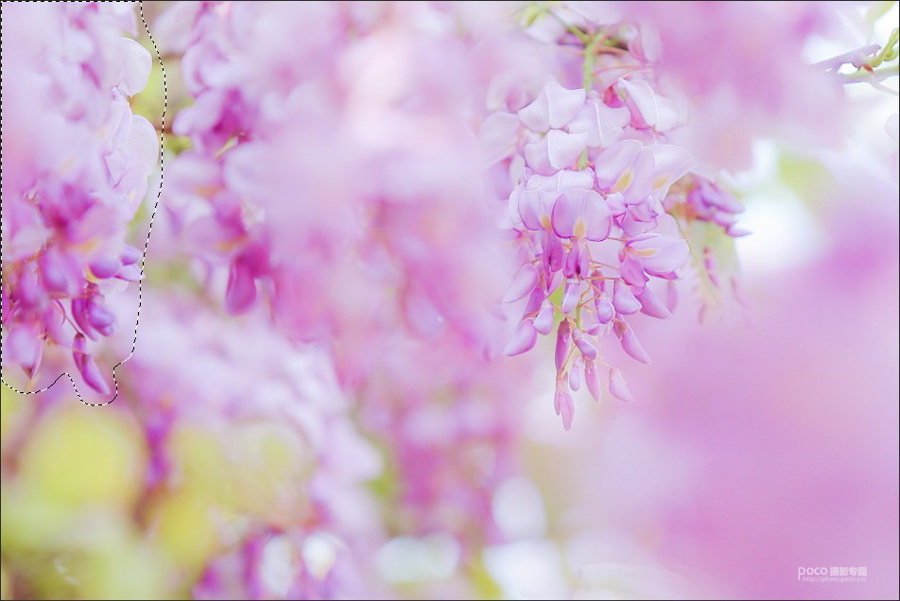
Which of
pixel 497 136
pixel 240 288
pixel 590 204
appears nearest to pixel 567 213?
pixel 590 204

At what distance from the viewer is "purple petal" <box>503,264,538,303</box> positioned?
607 mm

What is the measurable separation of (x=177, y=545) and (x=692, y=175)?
551mm

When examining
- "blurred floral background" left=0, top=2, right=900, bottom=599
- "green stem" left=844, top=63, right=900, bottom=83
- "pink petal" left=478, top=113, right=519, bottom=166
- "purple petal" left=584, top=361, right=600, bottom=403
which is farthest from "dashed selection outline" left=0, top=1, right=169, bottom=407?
"green stem" left=844, top=63, right=900, bottom=83

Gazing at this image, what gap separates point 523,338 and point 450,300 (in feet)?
0.30

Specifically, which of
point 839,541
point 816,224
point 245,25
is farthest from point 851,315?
point 245,25

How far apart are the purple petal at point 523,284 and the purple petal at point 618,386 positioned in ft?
0.32

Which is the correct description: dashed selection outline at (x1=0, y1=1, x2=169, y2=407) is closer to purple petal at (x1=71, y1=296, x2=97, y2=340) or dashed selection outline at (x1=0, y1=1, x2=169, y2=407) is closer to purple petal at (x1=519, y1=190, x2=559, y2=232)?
purple petal at (x1=71, y1=296, x2=97, y2=340)

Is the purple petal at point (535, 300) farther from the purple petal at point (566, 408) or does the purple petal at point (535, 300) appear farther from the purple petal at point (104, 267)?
the purple petal at point (104, 267)

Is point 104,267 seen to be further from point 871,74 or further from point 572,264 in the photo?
point 871,74

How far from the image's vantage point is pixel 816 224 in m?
0.75

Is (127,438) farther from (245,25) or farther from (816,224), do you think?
(816,224)

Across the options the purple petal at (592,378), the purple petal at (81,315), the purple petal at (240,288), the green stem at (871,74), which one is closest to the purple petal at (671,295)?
the purple petal at (592,378)

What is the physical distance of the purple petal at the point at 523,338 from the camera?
0.62m

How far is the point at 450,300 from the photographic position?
0.70 meters
